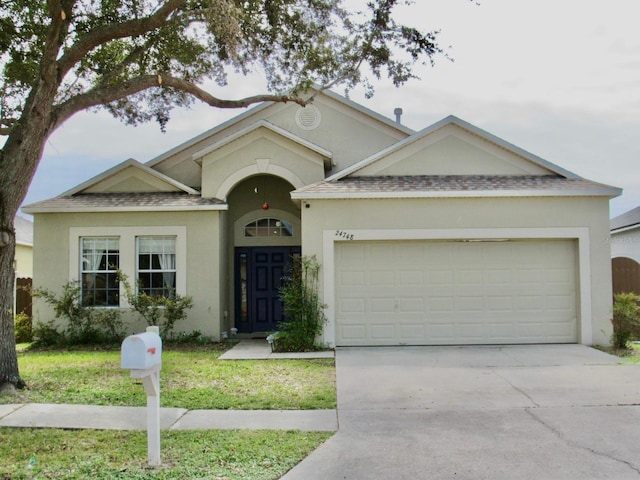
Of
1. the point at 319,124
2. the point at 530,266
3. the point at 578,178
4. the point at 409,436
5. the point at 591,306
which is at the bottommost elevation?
the point at 409,436

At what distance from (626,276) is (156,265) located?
38.4ft

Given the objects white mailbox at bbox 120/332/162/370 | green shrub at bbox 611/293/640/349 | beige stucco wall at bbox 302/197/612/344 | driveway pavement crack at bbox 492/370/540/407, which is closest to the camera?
white mailbox at bbox 120/332/162/370

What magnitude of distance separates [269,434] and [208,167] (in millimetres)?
9149

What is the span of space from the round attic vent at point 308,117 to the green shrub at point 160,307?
6.29 meters

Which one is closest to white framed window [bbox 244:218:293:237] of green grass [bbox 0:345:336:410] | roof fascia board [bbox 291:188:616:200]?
roof fascia board [bbox 291:188:616:200]

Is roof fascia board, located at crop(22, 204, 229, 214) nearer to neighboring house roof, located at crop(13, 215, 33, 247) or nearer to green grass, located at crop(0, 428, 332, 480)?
green grass, located at crop(0, 428, 332, 480)

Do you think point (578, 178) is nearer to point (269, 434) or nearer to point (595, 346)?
point (595, 346)

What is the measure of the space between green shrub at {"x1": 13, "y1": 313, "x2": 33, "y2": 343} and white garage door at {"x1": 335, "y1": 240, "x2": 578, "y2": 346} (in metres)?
8.09

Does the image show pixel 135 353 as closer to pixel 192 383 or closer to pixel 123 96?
pixel 192 383

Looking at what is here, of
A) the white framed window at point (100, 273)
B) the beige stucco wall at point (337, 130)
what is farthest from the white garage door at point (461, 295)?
the white framed window at point (100, 273)

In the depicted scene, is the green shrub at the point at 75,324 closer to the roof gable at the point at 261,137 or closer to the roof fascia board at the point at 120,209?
the roof fascia board at the point at 120,209

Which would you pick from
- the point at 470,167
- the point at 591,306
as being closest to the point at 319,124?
the point at 470,167

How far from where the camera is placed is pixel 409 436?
6188mm

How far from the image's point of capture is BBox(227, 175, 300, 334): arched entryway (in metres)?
15.4
